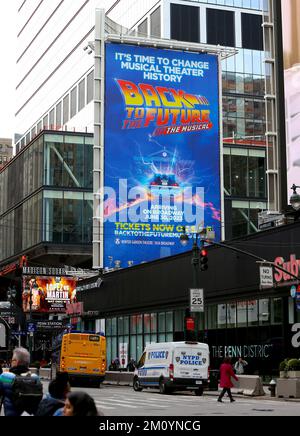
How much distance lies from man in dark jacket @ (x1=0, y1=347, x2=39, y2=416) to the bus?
32.6m

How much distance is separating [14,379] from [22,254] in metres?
79.9

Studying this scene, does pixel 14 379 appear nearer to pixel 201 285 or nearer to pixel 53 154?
pixel 201 285

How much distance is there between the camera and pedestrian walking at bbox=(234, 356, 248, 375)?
136 feet

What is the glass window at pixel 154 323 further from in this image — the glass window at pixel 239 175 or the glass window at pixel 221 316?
the glass window at pixel 239 175

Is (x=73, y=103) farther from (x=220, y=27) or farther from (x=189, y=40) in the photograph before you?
(x=220, y=27)

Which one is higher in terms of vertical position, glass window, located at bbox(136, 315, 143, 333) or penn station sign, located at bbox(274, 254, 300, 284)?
penn station sign, located at bbox(274, 254, 300, 284)

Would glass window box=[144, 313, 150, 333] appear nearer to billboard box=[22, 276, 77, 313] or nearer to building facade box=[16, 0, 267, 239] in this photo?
building facade box=[16, 0, 267, 239]

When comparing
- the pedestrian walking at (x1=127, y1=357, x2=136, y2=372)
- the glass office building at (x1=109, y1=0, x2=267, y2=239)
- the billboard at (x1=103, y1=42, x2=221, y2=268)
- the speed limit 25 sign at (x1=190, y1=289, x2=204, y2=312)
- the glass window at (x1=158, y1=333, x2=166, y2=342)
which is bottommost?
the pedestrian walking at (x1=127, y1=357, x2=136, y2=372)

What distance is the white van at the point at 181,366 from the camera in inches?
1334

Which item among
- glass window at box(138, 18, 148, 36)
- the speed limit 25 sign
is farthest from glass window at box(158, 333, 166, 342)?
glass window at box(138, 18, 148, 36)

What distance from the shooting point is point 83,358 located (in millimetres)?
43219

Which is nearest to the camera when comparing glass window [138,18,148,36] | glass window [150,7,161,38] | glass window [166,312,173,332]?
glass window [166,312,173,332]

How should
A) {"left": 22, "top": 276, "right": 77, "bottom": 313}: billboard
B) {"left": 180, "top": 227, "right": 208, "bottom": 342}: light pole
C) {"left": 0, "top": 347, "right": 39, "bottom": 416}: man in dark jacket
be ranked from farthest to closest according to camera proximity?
1. {"left": 22, "top": 276, "right": 77, "bottom": 313}: billboard
2. {"left": 180, "top": 227, "right": 208, "bottom": 342}: light pole
3. {"left": 0, "top": 347, "right": 39, "bottom": 416}: man in dark jacket

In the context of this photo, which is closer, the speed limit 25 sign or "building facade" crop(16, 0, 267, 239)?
the speed limit 25 sign
